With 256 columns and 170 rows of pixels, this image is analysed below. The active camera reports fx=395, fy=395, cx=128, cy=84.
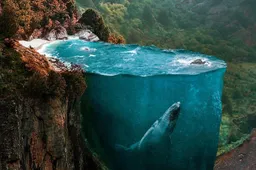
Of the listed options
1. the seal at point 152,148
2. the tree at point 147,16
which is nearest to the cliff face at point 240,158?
the seal at point 152,148

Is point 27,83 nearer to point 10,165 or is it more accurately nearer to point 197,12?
point 10,165

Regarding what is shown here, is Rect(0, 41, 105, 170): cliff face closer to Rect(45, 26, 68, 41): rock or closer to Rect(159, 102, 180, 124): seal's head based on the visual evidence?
Rect(159, 102, 180, 124): seal's head

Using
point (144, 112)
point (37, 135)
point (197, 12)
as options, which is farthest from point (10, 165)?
point (197, 12)

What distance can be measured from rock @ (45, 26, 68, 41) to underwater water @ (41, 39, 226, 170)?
164 centimetres

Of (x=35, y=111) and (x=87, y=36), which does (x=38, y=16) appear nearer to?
(x=87, y=36)

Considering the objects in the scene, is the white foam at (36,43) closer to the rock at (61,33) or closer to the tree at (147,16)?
the rock at (61,33)

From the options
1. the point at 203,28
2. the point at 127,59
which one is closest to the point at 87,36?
the point at 127,59

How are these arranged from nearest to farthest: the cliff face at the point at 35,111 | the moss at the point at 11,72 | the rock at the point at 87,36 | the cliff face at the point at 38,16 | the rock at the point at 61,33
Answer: the cliff face at the point at 35,111 → the moss at the point at 11,72 → the cliff face at the point at 38,16 → the rock at the point at 61,33 → the rock at the point at 87,36

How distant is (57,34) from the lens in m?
12.1

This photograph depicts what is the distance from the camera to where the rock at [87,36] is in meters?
12.5

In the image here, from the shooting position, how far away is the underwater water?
9391 mm

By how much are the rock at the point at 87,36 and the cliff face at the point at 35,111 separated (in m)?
3.49

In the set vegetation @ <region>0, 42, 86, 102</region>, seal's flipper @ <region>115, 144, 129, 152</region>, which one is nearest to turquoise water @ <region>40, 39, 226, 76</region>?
vegetation @ <region>0, 42, 86, 102</region>

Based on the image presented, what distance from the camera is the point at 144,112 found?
31.4 feet
